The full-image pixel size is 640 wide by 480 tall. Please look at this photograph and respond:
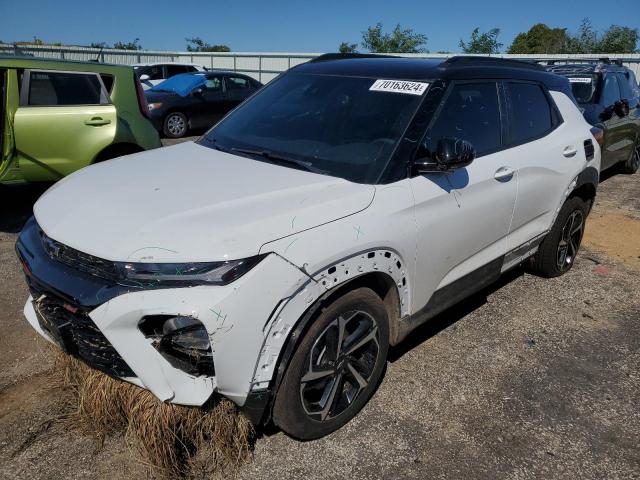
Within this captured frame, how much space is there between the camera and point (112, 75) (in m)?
6.20

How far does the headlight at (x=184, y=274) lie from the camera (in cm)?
205

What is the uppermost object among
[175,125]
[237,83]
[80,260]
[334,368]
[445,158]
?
[445,158]

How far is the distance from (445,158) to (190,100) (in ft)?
34.8

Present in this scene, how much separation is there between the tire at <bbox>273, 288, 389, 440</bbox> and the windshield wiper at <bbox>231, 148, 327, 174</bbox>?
28.7 inches

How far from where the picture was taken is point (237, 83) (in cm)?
1349

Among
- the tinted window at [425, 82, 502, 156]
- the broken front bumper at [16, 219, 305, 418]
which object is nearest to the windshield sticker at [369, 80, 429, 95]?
the tinted window at [425, 82, 502, 156]

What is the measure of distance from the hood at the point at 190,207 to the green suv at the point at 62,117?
10.0 feet

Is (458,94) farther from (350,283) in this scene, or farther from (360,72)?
(350,283)

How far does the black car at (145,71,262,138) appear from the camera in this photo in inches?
472

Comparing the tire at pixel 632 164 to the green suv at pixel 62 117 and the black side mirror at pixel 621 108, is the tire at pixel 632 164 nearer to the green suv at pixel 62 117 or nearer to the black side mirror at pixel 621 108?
the black side mirror at pixel 621 108

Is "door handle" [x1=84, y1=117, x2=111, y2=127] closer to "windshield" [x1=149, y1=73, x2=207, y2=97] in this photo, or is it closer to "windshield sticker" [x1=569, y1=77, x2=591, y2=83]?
"windshield" [x1=149, y1=73, x2=207, y2=97]

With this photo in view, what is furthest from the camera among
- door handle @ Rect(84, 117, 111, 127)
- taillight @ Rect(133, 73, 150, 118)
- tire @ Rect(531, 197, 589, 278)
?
taillight @ Rect(133, 73, 150, 118)

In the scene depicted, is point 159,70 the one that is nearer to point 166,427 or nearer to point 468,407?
point 468,407

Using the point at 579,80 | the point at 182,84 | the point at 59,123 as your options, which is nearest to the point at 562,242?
the point at 579,80
